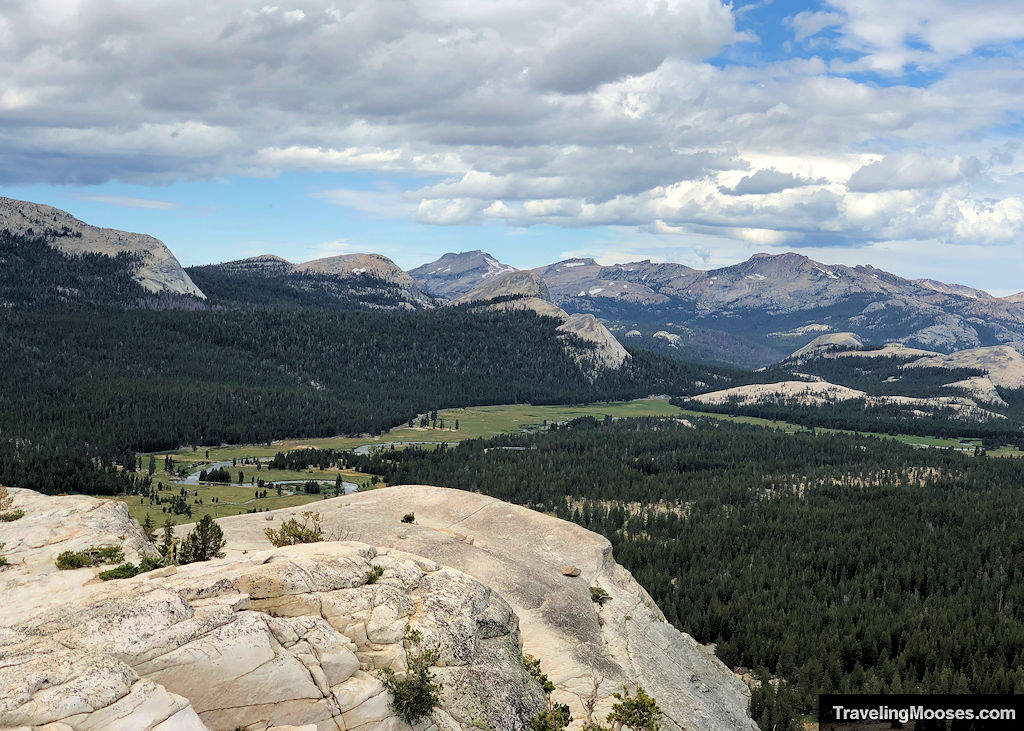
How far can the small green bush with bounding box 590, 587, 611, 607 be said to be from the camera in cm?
7244

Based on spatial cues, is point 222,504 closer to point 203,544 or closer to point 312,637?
point 203,544

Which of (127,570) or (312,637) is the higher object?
(127,570)

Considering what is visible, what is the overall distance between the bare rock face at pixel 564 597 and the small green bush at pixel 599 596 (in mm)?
496

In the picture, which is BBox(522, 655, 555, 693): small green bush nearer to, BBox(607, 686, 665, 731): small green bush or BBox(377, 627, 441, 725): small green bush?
BBox(607, 686, 665, 731): small green bush

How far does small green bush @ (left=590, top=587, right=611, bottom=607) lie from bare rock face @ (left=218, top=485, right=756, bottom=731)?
1.63ft

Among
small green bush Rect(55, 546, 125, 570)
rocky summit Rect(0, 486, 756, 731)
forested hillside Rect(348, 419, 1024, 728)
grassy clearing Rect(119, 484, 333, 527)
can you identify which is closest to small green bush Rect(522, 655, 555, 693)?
rocky summit Rect(0, 486, 756, 731)

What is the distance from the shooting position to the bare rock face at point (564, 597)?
62.0 metres

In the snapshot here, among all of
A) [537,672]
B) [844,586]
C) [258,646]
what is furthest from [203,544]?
[844,586]

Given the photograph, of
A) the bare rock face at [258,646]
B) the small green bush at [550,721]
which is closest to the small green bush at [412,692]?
the bare rock face at [258,646]

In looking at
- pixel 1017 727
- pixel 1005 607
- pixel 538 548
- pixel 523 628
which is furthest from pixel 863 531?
pixel 523 628

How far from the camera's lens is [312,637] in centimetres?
4469

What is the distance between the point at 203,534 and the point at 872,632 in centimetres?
9976

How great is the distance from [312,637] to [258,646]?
3365 mm

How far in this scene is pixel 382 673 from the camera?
146ft
